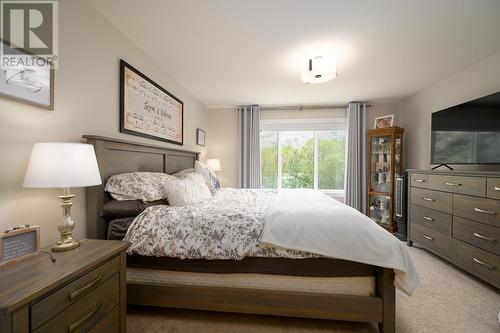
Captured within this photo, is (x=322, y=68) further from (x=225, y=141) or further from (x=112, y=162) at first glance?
(x=225, y=141)

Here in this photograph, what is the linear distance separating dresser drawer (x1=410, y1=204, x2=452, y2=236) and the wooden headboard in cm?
329

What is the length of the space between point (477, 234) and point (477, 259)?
0.23 meters

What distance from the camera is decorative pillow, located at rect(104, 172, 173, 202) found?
1.58 metres

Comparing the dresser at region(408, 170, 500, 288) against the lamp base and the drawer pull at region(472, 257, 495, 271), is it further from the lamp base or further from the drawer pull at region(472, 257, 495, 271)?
the lamp base

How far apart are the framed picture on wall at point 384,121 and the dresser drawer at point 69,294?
14.2 feet

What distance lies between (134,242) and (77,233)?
1.47ft

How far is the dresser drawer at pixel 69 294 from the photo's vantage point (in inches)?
29.5


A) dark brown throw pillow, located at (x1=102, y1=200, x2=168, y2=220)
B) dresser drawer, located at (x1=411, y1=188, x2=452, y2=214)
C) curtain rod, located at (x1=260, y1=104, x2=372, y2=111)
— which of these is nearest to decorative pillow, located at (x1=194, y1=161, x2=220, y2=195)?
dark brown throw pillow, located at (x1=102, y1=200, x2=168, y2=220)

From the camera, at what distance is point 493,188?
1.79 metres

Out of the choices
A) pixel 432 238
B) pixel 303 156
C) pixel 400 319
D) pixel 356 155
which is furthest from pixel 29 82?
pixel 356 155

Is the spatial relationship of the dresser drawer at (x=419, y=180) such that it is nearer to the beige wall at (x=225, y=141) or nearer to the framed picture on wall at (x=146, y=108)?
the beige wall at (x=225, y=141)

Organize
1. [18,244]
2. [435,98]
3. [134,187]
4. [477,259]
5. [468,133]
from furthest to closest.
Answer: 1. [435,98]
2. [468,133]
3. [477,259]
4. [134,187]
5. [18,244]

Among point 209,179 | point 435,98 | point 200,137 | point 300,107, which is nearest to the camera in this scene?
point 209,179

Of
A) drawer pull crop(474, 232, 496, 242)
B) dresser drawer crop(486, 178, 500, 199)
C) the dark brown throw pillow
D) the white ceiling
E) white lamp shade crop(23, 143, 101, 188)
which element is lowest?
drawer pull crop(474, 232, 496, 242)
